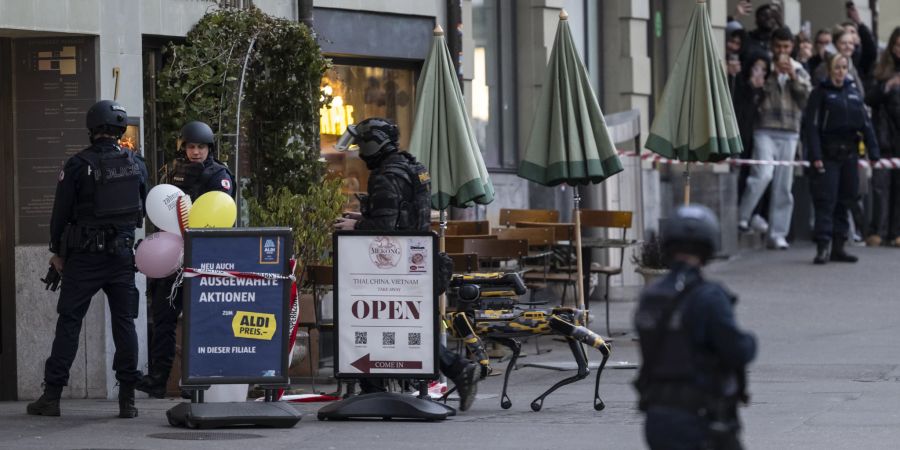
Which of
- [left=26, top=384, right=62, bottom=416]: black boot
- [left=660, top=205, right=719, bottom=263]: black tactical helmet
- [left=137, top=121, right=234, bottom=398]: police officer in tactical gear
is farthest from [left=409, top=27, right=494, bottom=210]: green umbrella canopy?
[left=660, top=205, right=719, bottom=263]: black tactical helmet

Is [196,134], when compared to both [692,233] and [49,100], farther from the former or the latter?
[692,233]

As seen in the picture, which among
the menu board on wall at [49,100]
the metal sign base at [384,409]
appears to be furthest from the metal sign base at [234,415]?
the menu board on wall at [49,100]

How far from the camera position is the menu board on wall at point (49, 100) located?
43.7 ft

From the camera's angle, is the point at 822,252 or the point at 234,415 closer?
the point at 234,415

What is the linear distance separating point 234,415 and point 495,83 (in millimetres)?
9891

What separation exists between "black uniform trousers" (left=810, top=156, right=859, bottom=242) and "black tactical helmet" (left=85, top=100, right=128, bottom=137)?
36.9ft

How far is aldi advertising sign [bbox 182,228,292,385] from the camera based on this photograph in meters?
11.2

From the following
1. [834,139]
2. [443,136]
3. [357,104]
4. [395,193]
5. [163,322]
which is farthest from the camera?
[834,139]

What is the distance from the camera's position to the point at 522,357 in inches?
611

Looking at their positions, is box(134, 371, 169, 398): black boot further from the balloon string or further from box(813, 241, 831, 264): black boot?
box(813, 241, 831, 264): black boot

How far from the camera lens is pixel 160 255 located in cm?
1150

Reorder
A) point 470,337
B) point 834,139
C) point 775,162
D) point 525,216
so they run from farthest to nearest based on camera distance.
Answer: point 775,162
point 834,139
point 525,216
point 470,337

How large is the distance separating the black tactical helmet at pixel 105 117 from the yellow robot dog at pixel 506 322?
2.42m

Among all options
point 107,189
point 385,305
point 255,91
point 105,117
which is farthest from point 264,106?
point 385,305
